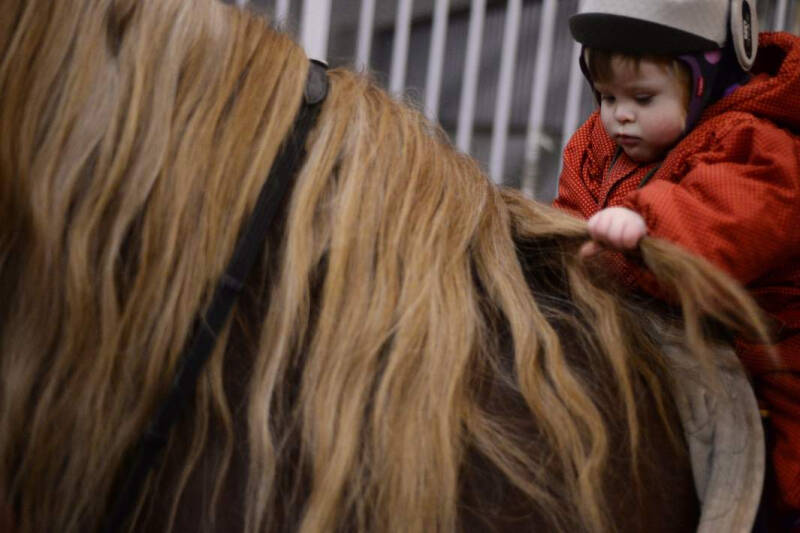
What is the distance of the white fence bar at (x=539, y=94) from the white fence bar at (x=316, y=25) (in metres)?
0.72

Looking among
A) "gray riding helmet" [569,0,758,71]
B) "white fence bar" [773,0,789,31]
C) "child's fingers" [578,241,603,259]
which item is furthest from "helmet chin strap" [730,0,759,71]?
"white fence bar" [773,0,789,31]

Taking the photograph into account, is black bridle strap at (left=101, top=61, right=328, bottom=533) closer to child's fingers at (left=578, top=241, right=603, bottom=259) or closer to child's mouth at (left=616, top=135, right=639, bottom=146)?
child's fingers at (left=578, top=241, right=603, bottom=259)

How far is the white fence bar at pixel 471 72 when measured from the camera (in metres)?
2.77

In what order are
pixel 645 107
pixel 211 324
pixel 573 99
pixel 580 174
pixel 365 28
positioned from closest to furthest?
pixel 211 324 → pixel 645 107 → pixel 580 174 → pixel 365 28 → pixel 573 99

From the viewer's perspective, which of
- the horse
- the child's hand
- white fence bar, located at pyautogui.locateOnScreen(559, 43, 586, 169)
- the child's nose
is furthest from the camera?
white fence bar, located at pyautogui.locateOnScreen(559, 43, 586, 169)

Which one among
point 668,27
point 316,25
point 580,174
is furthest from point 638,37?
point 316,25

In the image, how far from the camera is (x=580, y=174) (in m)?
1.49

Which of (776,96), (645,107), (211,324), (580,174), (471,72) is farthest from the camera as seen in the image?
(471,72)

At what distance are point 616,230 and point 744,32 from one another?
0.43 meters

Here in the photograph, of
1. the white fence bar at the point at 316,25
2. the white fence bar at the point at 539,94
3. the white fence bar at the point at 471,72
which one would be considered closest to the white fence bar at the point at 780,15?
the white fence bar at the point at 539,94

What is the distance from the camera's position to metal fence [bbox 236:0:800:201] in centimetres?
276

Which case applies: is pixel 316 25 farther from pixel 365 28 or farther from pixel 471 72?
pixel 471 72

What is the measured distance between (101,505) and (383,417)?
301mm

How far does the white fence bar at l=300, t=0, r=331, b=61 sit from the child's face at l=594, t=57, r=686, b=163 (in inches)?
53.5
